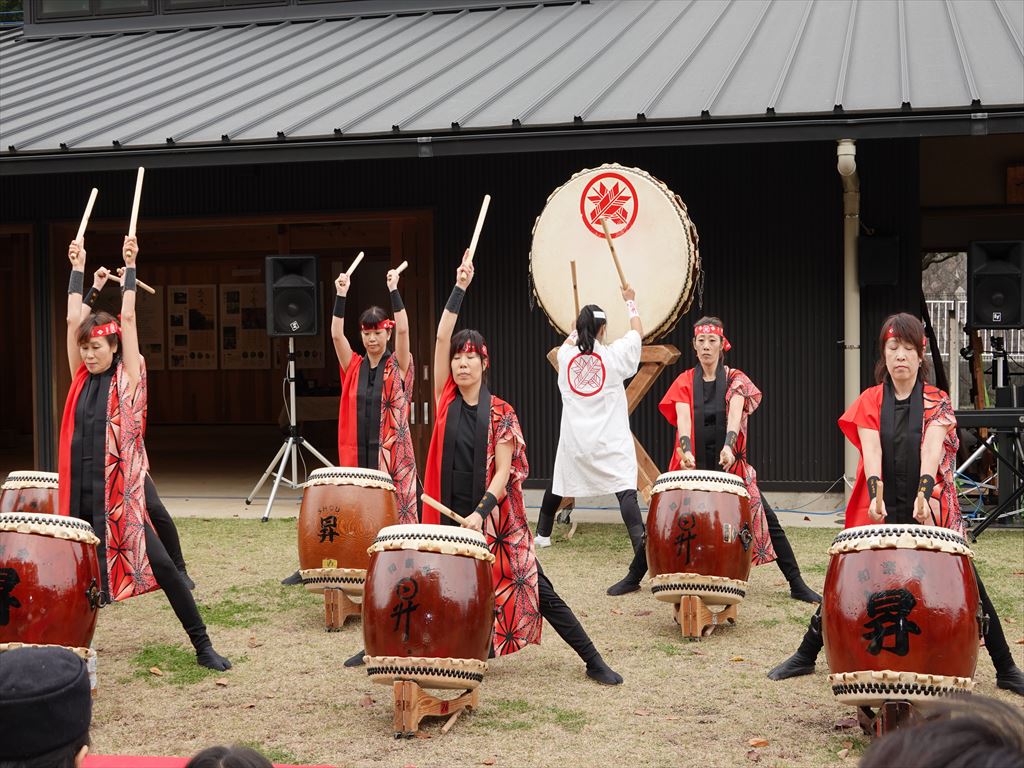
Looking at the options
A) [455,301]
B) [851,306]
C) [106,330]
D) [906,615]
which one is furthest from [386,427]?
[851,306]

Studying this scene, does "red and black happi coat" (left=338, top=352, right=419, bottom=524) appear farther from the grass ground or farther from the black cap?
the black cap

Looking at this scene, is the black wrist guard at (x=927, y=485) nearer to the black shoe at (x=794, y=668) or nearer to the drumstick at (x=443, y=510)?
the black shoe at (x=794, y=668)

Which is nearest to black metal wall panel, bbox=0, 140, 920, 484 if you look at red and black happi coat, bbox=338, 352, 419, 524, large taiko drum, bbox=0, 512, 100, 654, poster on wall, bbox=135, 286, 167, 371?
red and black happi coat, bbox=338, 352, 419, 524

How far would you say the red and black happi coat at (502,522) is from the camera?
4.55 metres

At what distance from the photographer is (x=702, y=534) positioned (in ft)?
17.3

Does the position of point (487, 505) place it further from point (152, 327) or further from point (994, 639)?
point (152, 327)

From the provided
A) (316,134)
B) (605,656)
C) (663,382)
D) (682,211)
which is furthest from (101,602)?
(663,382)

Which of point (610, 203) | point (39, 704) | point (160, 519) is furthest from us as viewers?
point (610, 203)

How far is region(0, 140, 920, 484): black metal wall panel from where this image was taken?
8781 mm

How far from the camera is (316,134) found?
27.6ft

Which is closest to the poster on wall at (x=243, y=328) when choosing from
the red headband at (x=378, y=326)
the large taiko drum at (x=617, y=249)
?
the large taiko drum at (x=617, y=249)

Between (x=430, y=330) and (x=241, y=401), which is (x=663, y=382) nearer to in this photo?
(x=430, y=330)

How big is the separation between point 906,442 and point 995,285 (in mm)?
4260

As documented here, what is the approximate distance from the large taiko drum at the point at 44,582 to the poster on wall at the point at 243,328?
1137cm
